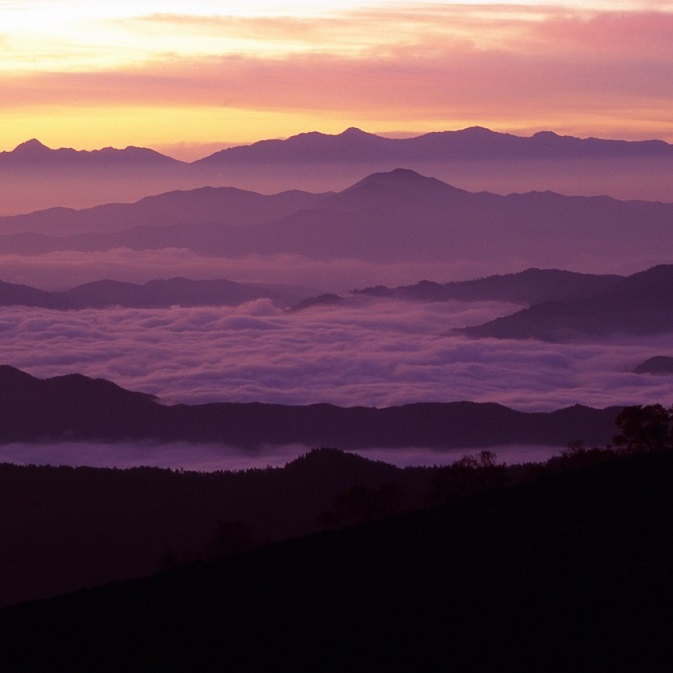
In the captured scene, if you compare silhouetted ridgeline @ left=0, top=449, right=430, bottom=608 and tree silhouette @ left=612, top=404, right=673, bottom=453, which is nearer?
tree silhouette @ left=612, top=404, right=673, bottom=453

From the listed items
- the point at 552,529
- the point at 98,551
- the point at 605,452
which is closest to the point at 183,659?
the point at 552,529

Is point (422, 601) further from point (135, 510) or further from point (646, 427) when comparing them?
point (135, 510)

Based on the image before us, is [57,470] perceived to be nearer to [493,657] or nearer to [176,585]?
[176,585]

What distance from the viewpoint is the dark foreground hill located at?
36.1m

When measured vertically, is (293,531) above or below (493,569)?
below

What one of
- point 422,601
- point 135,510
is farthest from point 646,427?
point 135,510

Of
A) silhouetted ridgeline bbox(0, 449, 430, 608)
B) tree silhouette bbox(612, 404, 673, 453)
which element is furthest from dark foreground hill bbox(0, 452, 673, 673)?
silhouetted ridgeline bbox(0, 449, 430, 608)

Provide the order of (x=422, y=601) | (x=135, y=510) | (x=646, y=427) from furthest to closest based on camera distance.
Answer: (x=135, y=510)
(x=646, y=427)
(x=422, y=601)

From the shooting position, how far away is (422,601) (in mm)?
42250

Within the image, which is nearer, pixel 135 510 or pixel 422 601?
pixel 422 601

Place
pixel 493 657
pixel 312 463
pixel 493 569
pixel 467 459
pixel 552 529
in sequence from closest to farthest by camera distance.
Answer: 1. pixel 493 657
2. pixel 493 569
3. pixel 552 529
4. pixel 467 459
5. pixel 312 463

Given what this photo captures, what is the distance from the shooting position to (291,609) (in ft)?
144

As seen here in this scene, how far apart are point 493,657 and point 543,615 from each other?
3761mm

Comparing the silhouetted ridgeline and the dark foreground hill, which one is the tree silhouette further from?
the silhouetted ridgeline
